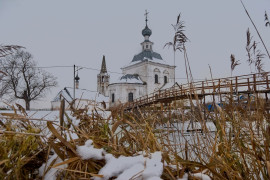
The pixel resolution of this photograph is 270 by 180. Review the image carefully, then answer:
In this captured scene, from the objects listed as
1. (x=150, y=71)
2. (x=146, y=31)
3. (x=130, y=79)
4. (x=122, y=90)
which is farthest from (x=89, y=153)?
(x=146, y=31)

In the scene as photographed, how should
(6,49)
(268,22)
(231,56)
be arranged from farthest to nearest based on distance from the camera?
(231,56) < (268,22) < (6,49)

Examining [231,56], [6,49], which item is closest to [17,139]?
[6,49]

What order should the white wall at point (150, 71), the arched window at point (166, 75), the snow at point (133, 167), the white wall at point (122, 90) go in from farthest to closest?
the arched window at point (166, 75) → the white wall at point (150, 71) → the white wall at point (122, 90) → the snow at point (133, 167)

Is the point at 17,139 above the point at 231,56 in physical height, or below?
below

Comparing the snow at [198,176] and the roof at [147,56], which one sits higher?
the roof at [147,56]

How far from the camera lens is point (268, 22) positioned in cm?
301

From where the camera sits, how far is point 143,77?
39875 mm

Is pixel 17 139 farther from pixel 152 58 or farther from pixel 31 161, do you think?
pixel 152 58

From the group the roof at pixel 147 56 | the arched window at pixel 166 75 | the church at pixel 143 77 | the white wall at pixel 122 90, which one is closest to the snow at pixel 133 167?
the church at pixel 143 77

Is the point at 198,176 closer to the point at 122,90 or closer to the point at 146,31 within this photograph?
the point at 122,90

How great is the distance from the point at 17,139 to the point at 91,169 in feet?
1.05

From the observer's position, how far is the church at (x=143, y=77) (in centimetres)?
3603

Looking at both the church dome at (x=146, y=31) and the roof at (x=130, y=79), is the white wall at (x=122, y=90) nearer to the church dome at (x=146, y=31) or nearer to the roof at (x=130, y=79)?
the roof at (x=130, y=79)

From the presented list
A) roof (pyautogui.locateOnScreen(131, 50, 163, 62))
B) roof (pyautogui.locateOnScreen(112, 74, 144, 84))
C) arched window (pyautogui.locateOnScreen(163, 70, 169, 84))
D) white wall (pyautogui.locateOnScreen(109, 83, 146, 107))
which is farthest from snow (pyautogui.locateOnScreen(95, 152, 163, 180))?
roof (pyautogui.locateOnScreen(131, 50, 163, 62))
